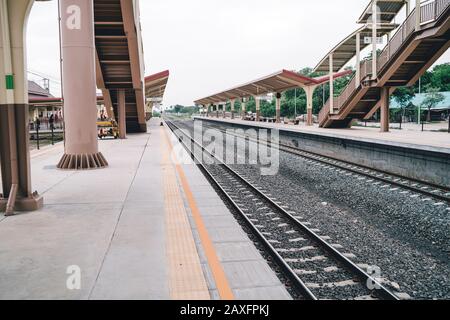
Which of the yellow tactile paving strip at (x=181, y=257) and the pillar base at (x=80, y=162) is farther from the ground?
A: the pillar base at (x=80, y=162)

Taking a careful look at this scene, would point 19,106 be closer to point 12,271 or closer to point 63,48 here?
point 12,271

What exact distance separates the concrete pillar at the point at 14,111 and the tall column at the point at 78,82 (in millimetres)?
4931

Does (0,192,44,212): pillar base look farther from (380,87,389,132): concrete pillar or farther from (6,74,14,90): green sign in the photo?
(380,87,389,132): concrete pillar

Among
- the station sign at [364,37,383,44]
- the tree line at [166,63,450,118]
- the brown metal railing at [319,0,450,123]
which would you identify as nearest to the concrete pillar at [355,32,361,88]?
the brown metal railing at [319,0,450,123]

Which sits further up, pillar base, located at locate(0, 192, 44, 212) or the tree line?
the tree line

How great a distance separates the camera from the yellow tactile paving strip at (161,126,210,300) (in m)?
3.81

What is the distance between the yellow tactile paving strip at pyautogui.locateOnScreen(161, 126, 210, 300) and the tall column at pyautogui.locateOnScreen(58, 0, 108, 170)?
5287mm

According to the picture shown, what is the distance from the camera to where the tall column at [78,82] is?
11.7 meters

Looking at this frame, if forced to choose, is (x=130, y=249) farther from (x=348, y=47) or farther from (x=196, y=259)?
(x=348, y=47)

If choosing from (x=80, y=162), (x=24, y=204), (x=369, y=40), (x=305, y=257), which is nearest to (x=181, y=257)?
(x=305, y=257)

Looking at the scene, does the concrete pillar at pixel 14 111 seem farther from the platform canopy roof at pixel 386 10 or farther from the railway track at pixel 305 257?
the platform canopy roof at pixel 386 10

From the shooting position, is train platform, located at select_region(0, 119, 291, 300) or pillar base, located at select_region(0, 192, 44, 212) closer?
train platform, located at select_region(0, 119, 291, 300)

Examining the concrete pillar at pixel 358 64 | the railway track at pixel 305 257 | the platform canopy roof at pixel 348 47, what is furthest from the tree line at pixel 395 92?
the railway track at pixel 305 257
